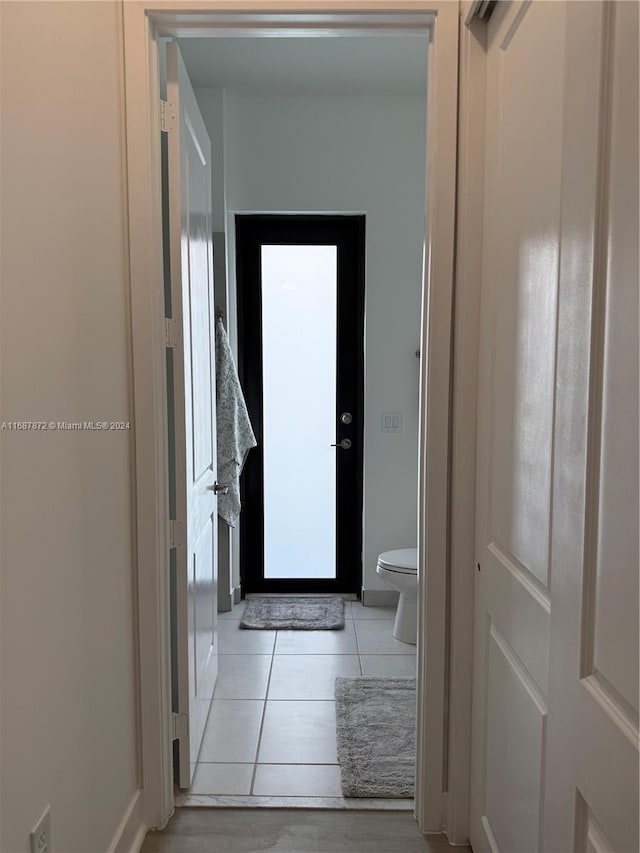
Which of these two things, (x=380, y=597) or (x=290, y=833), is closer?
(x=290, y=833)

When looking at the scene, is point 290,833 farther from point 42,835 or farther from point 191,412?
point 191,412

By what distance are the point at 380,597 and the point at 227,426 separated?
4.58 feet

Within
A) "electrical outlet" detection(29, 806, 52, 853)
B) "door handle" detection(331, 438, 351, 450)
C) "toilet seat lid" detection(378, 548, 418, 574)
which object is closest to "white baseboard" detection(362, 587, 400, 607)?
"toilet seat lid" detection(378, 548, 418, 574)

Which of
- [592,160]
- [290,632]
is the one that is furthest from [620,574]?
[290,632]

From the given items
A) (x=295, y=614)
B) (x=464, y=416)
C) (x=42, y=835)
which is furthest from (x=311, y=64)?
(x=42, y=835)

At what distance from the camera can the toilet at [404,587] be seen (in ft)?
10.6

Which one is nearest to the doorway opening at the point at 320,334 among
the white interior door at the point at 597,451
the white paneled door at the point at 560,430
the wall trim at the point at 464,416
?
the wall trim at the point at 464,416

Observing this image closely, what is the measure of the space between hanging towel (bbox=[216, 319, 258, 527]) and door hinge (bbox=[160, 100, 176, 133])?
63.9 inches

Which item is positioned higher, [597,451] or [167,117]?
[167,117]

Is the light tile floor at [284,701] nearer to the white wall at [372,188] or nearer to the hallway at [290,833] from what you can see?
the hallway at [290,833]

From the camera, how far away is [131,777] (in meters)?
1.87

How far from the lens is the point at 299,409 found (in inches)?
155

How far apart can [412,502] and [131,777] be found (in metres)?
2.31

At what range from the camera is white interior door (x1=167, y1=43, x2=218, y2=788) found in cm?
199
